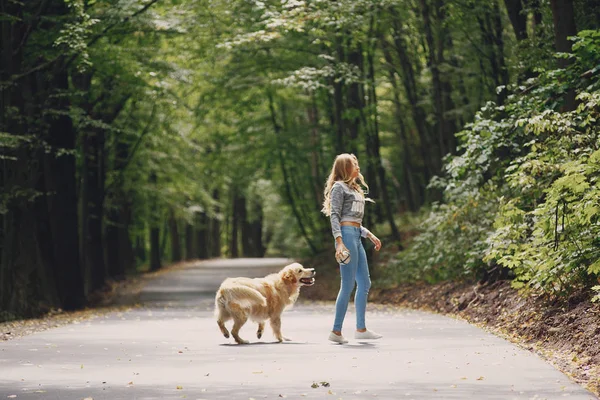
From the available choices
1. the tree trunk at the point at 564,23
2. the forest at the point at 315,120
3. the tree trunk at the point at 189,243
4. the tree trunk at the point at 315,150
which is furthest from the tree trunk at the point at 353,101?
the tree trunk at the point at 189,243

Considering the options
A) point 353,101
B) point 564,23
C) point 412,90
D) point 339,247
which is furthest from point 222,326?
point 353,101

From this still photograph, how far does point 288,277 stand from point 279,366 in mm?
2839

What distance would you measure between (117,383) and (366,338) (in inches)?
176

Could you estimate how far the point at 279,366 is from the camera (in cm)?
960

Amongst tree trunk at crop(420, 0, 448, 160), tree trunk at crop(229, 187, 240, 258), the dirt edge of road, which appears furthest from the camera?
tree trunk at crop(229, 187, 240, 258)

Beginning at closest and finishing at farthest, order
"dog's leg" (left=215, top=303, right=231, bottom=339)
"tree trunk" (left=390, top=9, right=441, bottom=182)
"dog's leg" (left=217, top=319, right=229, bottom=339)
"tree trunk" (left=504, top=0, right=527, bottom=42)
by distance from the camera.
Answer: "dog's leg" (left=215, top=303, right=231, bottom=339) → "dog's leg" (left=217, top=319, right=229, bottom=339) → "tree trunk" (left=504, top=0, right=527, bottom=42) → "tree trunk" (left=390, top=9, right=441, bottom=182)

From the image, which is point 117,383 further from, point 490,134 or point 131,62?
point 131,62

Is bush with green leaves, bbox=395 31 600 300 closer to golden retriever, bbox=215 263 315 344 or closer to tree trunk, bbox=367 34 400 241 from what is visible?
golden retriever, bbox=215 263 315 344

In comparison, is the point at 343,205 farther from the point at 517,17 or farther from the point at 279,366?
the point at 517,17

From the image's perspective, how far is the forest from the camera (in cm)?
1343

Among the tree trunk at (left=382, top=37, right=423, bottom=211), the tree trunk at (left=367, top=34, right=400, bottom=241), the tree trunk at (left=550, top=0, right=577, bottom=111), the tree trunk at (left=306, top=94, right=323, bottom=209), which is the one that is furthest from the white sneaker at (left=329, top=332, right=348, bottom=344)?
the tree trunk at (left=306, top=94, right=323, bottom=209)

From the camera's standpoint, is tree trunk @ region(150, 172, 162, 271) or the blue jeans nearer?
the blue jeans

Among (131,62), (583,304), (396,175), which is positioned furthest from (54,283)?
(396,175)

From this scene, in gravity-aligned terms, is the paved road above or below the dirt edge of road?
below
